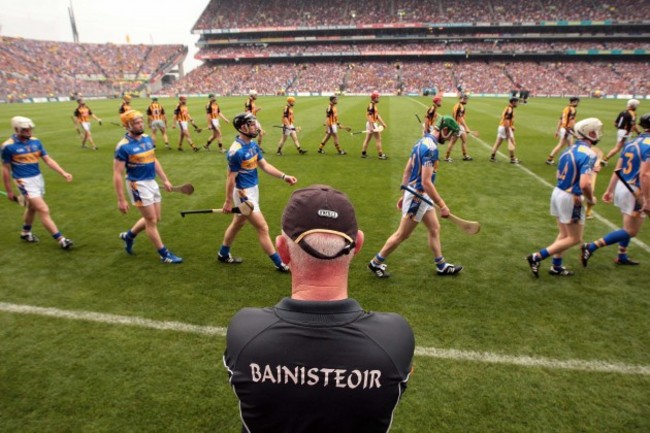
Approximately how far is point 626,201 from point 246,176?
6073mm

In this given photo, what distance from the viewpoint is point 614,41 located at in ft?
200

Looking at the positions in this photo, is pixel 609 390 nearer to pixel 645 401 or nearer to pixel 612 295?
pixel 645 401

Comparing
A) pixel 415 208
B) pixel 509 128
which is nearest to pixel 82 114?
pixel 415 208

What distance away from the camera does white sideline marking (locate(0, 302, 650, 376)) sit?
4.02 metres

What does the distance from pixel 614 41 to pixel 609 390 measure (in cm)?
7785

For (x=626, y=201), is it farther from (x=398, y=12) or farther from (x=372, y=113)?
(x=398, y=12)

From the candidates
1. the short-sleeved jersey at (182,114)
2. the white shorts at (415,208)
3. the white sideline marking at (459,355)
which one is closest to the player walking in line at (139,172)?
A: the white sideline marking at (459,355)

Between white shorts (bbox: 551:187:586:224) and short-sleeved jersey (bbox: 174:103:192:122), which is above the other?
short-sleeved jersey (bbox: 174:103:192:122)

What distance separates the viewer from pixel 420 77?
64.0 meters

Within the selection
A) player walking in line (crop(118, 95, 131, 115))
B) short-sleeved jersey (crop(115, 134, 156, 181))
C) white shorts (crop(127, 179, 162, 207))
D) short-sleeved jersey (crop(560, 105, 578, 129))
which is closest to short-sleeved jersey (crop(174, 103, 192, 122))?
player walking in line (crop(118, 95, 131, 115))

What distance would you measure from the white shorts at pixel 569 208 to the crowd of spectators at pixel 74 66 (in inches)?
2546

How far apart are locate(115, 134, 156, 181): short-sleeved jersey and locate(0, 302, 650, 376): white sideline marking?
2303mm

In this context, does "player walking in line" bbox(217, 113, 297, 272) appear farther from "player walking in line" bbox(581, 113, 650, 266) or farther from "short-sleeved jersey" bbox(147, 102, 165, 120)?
"short-sleeved jersey" bbox(147, 102, 165, 120)

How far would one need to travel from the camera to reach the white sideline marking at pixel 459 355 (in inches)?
158
